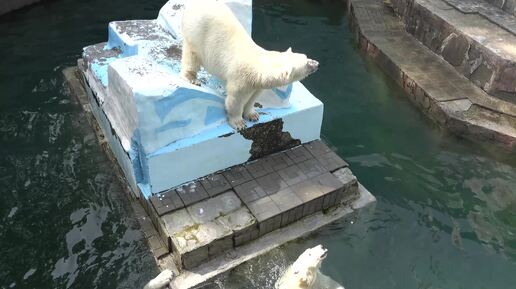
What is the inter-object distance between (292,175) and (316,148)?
610mm

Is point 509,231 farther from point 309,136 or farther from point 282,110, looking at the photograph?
point 282,110

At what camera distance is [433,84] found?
7.92m

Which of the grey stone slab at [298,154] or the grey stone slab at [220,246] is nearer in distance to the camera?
the grey stone slab at [220,246]

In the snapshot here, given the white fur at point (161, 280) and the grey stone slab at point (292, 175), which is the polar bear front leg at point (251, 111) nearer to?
the grey stone slab at point (292, 175)

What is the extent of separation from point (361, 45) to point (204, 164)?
5.23 m

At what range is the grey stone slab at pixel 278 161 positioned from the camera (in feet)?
18.5

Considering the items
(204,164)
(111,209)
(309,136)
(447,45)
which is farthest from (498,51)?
(111,209)

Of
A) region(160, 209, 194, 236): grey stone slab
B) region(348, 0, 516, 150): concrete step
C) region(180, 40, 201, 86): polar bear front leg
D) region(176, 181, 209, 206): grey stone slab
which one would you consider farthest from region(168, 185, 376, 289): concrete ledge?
region(348, 0, 516, 150): concrete step

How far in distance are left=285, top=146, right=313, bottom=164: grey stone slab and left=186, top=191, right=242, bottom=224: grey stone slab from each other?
0.95 metres

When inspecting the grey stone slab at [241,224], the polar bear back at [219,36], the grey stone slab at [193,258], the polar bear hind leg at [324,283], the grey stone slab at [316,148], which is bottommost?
the polar bear hind leg at [324,283]

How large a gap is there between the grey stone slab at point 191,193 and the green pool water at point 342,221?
739 millimetres

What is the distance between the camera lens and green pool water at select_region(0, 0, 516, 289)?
16.9ft

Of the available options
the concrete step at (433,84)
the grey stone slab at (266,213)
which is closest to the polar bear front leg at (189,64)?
the grey stone slab at (266,213)

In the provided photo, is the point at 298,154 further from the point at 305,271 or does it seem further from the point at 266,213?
the point at 305,271
